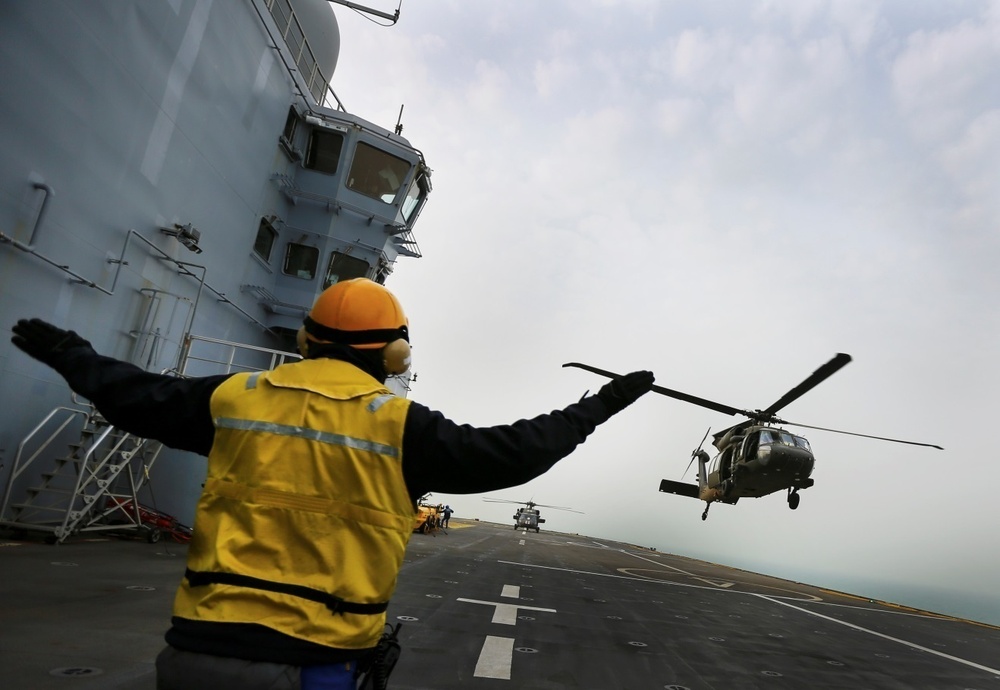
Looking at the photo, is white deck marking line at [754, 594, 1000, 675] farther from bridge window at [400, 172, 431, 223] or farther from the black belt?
bridge window at [400, 172, 431, 223]

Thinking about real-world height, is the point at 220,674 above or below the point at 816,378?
below

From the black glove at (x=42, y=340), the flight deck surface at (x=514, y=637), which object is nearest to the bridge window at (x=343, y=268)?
the flight deck surface at (x=514, y=637)

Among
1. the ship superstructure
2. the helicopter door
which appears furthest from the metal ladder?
the helicopter door

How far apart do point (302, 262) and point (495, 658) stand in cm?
1365

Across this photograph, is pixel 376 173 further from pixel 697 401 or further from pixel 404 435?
pixel 404 435

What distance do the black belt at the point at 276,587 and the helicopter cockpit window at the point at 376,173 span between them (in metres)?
17.0

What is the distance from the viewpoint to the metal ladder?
10055 mm

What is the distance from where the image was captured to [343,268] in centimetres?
1789

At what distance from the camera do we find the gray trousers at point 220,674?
178 cm

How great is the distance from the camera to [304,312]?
17422mm

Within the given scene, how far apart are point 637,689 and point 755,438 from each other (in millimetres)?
10484

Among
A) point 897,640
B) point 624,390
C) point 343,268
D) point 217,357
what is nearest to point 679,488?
point 897,640

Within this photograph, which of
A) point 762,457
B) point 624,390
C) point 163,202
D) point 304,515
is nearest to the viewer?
point 304,515

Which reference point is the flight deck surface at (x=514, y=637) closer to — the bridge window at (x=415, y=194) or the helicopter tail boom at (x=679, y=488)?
the helicopter tail boom at (x=679, y=488)
